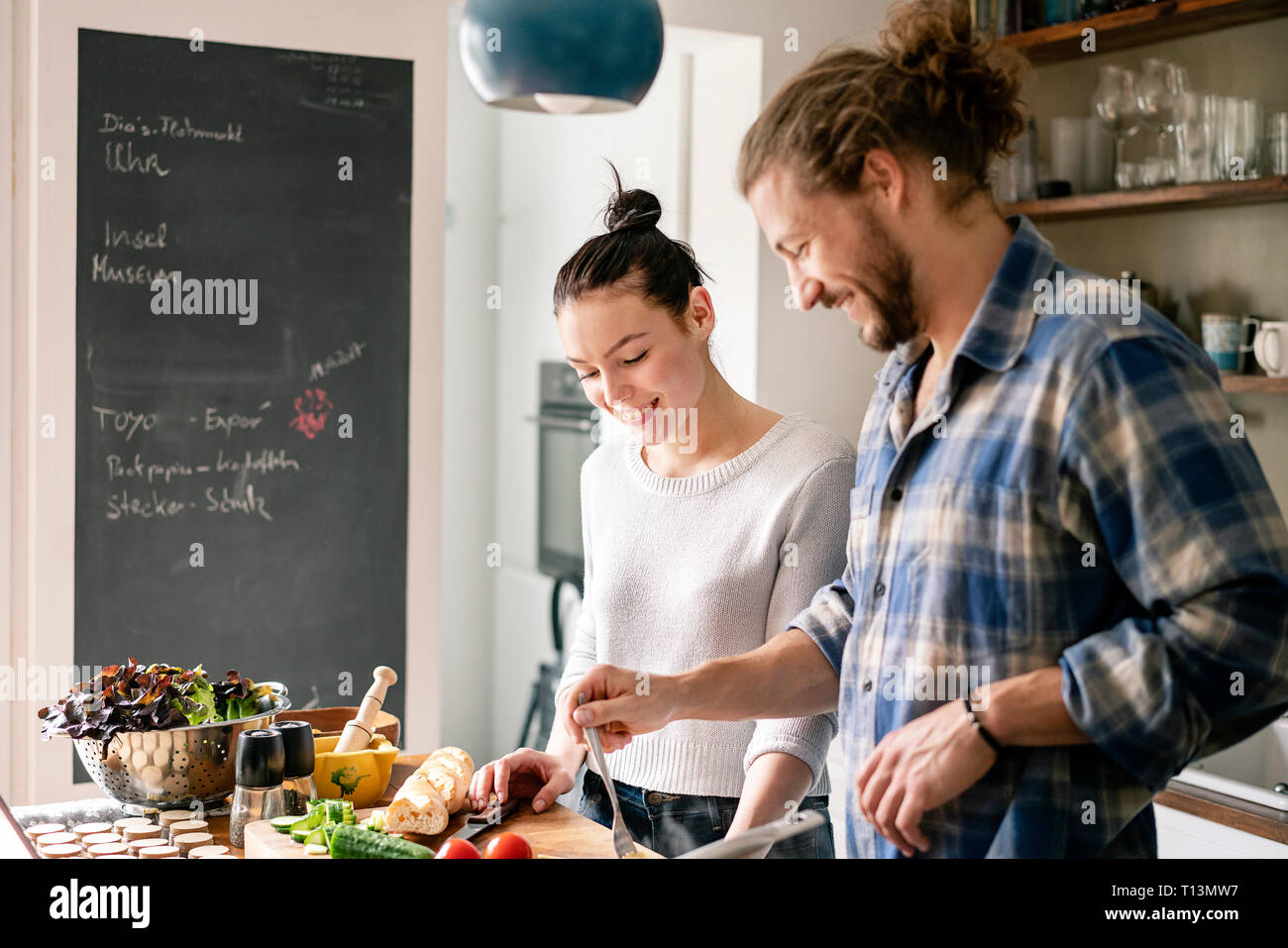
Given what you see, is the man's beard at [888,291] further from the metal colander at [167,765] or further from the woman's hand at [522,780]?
the metal colander at [167,765]

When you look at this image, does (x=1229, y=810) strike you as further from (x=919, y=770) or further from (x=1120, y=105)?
(x=1120, y=105)

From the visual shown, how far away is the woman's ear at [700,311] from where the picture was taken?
177 cm

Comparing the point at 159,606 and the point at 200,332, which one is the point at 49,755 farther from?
the point at 200,332

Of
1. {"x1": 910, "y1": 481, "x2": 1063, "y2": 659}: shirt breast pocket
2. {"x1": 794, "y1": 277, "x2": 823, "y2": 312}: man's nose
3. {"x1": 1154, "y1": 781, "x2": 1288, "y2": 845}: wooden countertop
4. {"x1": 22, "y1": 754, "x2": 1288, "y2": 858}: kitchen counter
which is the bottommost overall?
{"x1": 1154, "y1": 781, "x2": 1288, "y2": 845}: wooden countertop

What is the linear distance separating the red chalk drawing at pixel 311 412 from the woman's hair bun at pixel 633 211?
1263mm

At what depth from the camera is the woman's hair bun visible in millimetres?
1775

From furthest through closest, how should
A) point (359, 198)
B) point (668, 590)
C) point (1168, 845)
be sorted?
1. point (359, 198)
2. point (1168, 845)
3. point (668, 590)

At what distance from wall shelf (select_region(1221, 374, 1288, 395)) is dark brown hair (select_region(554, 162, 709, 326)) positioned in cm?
145

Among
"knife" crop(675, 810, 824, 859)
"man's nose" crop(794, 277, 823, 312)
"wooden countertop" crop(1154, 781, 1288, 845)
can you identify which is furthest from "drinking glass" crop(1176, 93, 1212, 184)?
"knife" crop(675, 810, 824, 859)

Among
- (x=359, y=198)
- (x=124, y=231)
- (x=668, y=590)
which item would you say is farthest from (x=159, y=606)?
(x=668, y=590)

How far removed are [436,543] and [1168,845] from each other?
5.67ft

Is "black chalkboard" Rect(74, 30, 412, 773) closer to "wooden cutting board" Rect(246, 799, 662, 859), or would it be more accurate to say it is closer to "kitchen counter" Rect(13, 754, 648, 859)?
"kitchen counter" Rect(13, 754, 648, 859)

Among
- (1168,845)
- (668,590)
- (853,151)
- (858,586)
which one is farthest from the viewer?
(1168,845)

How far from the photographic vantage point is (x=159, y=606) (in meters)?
2.68
